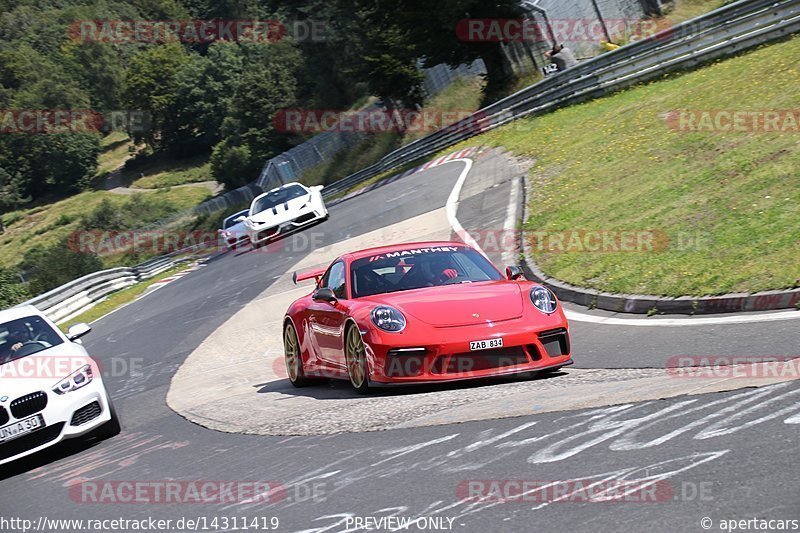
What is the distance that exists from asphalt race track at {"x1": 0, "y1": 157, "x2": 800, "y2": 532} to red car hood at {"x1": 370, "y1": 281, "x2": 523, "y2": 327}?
60 centimetres

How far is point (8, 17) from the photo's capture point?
547 feet

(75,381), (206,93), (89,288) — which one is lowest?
(75,381)

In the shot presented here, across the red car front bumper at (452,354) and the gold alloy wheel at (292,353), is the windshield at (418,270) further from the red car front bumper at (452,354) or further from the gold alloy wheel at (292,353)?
the gold alloy wheel at (292,353)

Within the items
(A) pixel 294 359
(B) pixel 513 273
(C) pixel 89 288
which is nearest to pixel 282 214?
(C) pixel 89 288

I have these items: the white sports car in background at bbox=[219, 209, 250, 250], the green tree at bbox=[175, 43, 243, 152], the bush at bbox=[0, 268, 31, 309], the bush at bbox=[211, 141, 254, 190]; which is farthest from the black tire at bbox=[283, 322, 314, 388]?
the green tree at bbox=[175, 43, 243, 152]

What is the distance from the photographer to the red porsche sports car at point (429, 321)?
845cm

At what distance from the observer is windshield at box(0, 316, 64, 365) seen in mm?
9969

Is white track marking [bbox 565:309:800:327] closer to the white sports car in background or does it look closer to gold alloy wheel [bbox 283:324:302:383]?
gold alloy wheel [bbox 283:324:302:383]

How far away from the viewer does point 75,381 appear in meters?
9.59

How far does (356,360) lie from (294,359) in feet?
6.99

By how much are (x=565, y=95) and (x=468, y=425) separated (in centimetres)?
2523

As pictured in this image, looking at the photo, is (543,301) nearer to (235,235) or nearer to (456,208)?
(456,208)

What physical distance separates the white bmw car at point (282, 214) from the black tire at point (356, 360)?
18.8 meters

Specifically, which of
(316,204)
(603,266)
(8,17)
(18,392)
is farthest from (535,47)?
(8,17)
